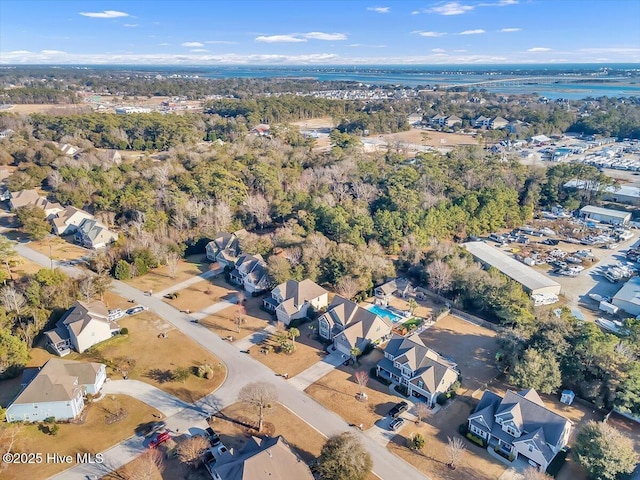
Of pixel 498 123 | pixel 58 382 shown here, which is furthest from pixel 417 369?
pixel 498 123

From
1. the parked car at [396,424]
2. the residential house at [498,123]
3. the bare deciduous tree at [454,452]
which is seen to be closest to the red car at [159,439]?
the parked car at [396,424]

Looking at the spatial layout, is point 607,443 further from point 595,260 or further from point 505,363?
point 595,260

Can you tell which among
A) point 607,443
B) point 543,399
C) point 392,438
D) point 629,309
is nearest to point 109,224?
point 392,438

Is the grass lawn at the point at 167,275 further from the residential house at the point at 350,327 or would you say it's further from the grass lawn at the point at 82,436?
the residential house at the point at 350,327

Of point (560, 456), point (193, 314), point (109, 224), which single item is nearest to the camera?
point (560, 456)

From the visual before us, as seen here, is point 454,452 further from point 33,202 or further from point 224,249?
point 33,202
